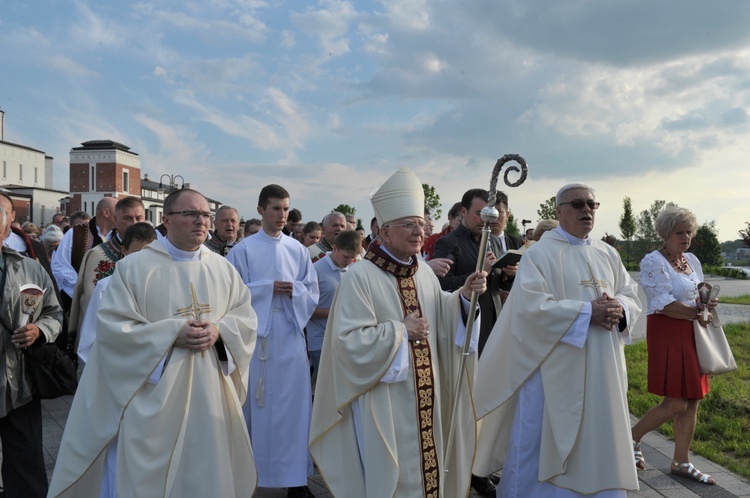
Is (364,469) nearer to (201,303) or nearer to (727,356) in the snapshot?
(201,303)

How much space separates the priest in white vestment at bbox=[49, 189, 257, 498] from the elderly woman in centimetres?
351

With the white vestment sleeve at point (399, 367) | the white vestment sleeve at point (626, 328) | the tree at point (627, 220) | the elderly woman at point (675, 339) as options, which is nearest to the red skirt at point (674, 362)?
the elderly woman at point (675, 339)

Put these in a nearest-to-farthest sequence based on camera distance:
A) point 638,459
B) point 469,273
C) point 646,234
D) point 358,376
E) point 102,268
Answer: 1. point 358,376
2. point 638,459
3. point 469,273
4. point 102,268
5. point 646,234

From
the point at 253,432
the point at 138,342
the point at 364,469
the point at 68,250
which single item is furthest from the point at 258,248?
the point at 68,250

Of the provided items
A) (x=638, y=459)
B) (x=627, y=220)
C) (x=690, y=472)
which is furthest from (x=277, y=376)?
(x=627, y=220)

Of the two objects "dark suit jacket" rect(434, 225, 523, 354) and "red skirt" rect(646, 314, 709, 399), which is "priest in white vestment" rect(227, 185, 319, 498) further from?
"red skirt" rect(646, 314, 709, 399)

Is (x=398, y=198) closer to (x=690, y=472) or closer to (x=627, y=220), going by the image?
(x=690, y=472)

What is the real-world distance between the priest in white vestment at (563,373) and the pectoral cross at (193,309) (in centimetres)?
210

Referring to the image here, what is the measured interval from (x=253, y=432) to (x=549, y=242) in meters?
2.82

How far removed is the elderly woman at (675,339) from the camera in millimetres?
5363

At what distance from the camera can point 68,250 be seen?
7.48 m

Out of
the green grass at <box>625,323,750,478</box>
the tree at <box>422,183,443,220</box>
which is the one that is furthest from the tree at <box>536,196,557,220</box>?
the green grass at <box>625,323,750,478</box>

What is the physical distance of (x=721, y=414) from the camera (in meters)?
7.05

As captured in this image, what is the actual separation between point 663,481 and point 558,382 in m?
1.83
